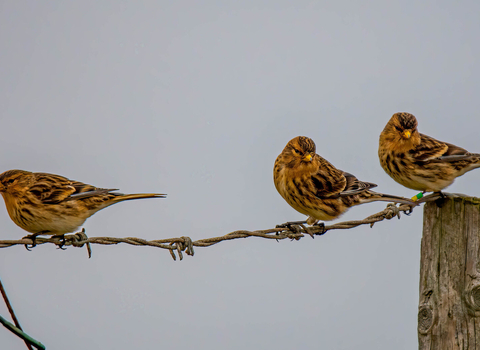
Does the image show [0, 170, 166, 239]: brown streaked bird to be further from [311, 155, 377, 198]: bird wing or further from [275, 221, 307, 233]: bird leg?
[311, 155, 377, 198]: bird wing

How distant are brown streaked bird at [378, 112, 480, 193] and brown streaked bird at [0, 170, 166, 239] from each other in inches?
127

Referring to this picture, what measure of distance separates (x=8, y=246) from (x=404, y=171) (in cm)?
465

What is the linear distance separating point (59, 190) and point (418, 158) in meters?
4.34

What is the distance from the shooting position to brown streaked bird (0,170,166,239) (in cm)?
685

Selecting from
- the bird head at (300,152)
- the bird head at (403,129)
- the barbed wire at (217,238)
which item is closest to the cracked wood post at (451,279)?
the barbed wire at (217,238)

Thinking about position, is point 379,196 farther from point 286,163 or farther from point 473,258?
point 473,258

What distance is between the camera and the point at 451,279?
459 centimetres

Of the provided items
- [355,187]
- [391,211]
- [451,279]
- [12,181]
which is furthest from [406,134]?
[12,181]

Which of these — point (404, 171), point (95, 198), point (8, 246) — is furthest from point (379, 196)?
point (8, 246)

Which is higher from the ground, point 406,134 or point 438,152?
point 406,134

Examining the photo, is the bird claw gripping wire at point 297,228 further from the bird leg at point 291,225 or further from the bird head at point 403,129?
the bird head at point 403,129

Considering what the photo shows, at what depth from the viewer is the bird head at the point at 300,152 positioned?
264 inches

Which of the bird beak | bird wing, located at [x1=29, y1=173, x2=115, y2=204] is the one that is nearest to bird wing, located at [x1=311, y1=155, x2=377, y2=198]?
the bird beak

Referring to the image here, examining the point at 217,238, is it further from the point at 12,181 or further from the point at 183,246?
the point at 12,181
